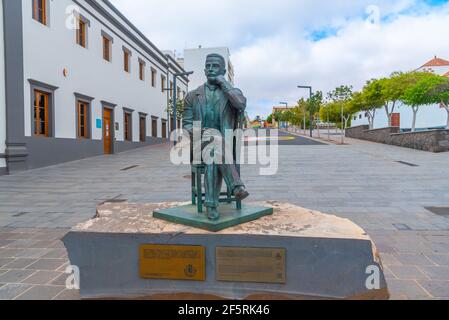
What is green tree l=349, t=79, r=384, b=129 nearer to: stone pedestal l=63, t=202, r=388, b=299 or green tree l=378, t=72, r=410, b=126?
green tree l=378, t=72, r=410, b=126

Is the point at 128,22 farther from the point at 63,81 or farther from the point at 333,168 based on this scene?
the point at 333,168

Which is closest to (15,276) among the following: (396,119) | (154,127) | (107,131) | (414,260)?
(414,260)

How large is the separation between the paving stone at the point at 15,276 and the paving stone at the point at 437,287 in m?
3.98

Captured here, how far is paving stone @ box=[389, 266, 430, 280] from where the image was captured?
11.2ft

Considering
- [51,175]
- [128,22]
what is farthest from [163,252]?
[128,22]

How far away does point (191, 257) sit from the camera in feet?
9.36

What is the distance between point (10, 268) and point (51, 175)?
8.57 m

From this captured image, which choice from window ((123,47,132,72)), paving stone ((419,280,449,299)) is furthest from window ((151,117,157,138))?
paving stone ((419,280,449,299))

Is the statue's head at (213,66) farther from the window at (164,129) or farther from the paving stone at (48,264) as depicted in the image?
the window at (164,129)

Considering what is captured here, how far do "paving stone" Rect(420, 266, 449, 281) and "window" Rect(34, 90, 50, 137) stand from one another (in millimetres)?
13389

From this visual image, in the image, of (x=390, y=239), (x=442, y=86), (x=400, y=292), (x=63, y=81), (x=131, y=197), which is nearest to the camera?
(x=400, y=292)

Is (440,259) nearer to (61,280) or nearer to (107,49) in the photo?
(61,280)

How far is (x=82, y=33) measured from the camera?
16.5 m

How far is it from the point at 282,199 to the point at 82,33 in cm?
1400
